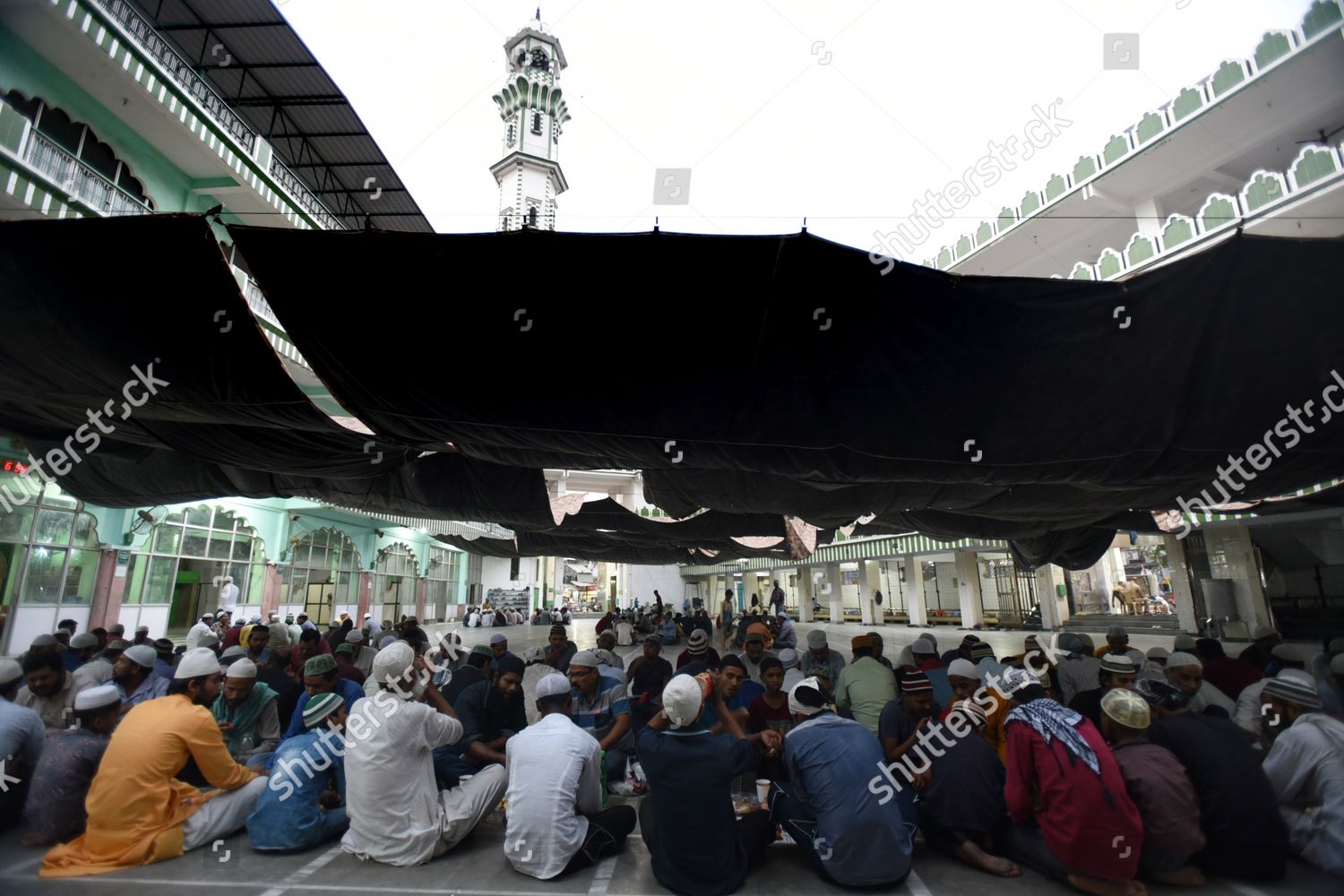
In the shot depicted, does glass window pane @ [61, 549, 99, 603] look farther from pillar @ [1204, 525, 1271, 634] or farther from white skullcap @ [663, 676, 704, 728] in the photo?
pillar @ [1204, 525, 1271, 634]

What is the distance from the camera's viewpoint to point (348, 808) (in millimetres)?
3854

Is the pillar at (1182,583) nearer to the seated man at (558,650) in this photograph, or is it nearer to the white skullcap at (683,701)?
the seated man at (558,650)

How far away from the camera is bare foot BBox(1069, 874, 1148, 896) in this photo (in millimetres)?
3230

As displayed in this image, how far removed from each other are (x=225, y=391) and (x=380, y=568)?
86.7ft

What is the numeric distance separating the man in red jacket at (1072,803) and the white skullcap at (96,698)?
5.31 m

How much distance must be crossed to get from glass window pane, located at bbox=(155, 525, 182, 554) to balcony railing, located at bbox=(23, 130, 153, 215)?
805 centimetres

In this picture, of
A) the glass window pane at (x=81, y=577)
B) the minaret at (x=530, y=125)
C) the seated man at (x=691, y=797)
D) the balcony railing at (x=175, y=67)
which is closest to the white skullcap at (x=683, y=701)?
the seated man at (x=691, y=797)

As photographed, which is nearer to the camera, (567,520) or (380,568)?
(567,520)

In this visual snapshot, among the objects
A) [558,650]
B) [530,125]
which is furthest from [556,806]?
[530,125]

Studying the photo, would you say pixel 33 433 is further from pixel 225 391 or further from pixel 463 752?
pixel 463 752

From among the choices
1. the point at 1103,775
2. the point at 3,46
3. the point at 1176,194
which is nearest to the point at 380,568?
the point at 3,46

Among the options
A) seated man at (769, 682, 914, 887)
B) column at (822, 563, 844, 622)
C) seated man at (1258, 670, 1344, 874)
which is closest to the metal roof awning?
seated man at (769, 682, 914, 887)

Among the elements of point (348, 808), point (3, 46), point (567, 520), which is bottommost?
point (348, 808)

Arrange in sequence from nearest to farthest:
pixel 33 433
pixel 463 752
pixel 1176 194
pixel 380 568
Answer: pixel 463 752 < pixel 33 433 < pixel 1176 194 < pixel 380 568
